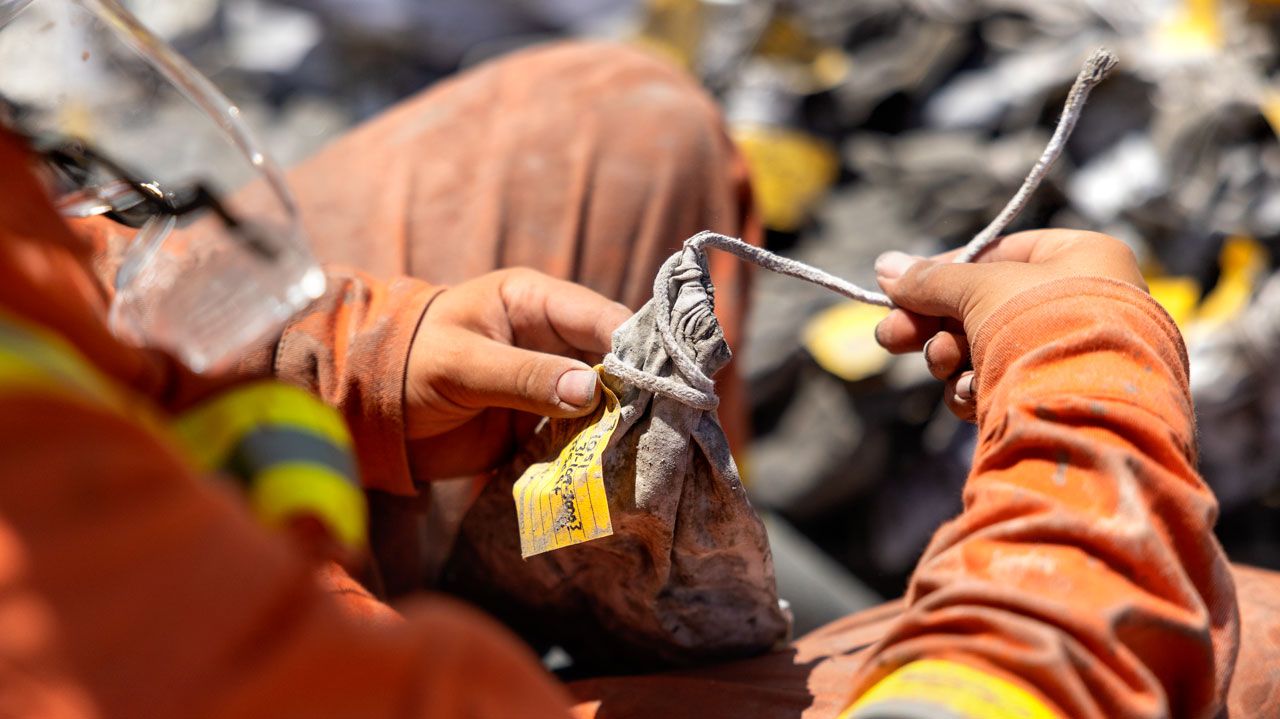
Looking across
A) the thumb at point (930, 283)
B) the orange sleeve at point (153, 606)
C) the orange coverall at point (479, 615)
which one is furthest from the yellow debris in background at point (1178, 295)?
the orange sleeve at point (153, 606)

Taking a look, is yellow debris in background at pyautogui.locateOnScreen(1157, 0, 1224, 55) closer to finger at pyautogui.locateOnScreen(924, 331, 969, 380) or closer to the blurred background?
the blurred background

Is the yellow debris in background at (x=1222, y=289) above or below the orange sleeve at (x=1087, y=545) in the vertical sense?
below

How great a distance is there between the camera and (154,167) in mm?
686

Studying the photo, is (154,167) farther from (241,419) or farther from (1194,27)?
(1194,27)

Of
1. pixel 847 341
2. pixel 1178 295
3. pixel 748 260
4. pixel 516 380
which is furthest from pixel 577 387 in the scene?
pixel 1178 295

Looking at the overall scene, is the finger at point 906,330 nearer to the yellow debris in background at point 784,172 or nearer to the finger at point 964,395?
the finger at point 964,395

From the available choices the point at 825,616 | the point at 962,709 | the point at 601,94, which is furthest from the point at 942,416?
the point at 962,709

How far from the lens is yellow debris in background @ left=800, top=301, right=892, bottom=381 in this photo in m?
1.58

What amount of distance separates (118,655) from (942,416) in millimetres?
1518

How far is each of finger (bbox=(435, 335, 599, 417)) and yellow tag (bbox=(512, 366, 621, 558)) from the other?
2 cm

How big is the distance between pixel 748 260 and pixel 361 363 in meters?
0.34

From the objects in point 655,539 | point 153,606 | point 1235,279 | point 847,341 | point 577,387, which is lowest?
point 847,341

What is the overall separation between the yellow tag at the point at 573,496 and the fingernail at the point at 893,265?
0.27 m

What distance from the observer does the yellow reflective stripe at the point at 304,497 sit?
0.43 meters
